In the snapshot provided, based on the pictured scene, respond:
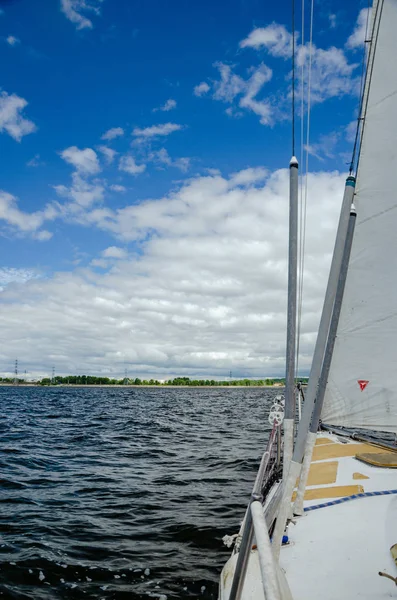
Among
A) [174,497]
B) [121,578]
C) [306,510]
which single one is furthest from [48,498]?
[306,510]

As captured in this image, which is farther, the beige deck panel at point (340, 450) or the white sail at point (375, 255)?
the beige deck panel at point (340, 450)

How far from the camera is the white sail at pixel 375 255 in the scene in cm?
527

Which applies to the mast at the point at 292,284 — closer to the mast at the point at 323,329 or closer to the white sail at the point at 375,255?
the mast at the point at 323,329

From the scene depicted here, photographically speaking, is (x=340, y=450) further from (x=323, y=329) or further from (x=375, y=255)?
(x=323, y=329)

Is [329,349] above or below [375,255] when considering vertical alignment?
below

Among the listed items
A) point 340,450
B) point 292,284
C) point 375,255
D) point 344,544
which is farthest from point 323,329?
point 340,450

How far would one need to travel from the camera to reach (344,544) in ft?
17.4

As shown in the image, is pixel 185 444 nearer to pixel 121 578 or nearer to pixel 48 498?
pixel 48 498

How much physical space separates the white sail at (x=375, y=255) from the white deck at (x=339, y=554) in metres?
1.66

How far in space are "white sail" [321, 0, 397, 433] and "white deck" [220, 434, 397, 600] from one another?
166 cm

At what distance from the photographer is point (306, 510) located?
6504 mm

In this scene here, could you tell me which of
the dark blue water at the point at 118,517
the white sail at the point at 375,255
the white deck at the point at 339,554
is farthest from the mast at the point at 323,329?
the dark blue water at the point at 118,517

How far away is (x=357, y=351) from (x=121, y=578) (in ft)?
18.4

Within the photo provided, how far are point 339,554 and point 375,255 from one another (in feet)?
11.7
